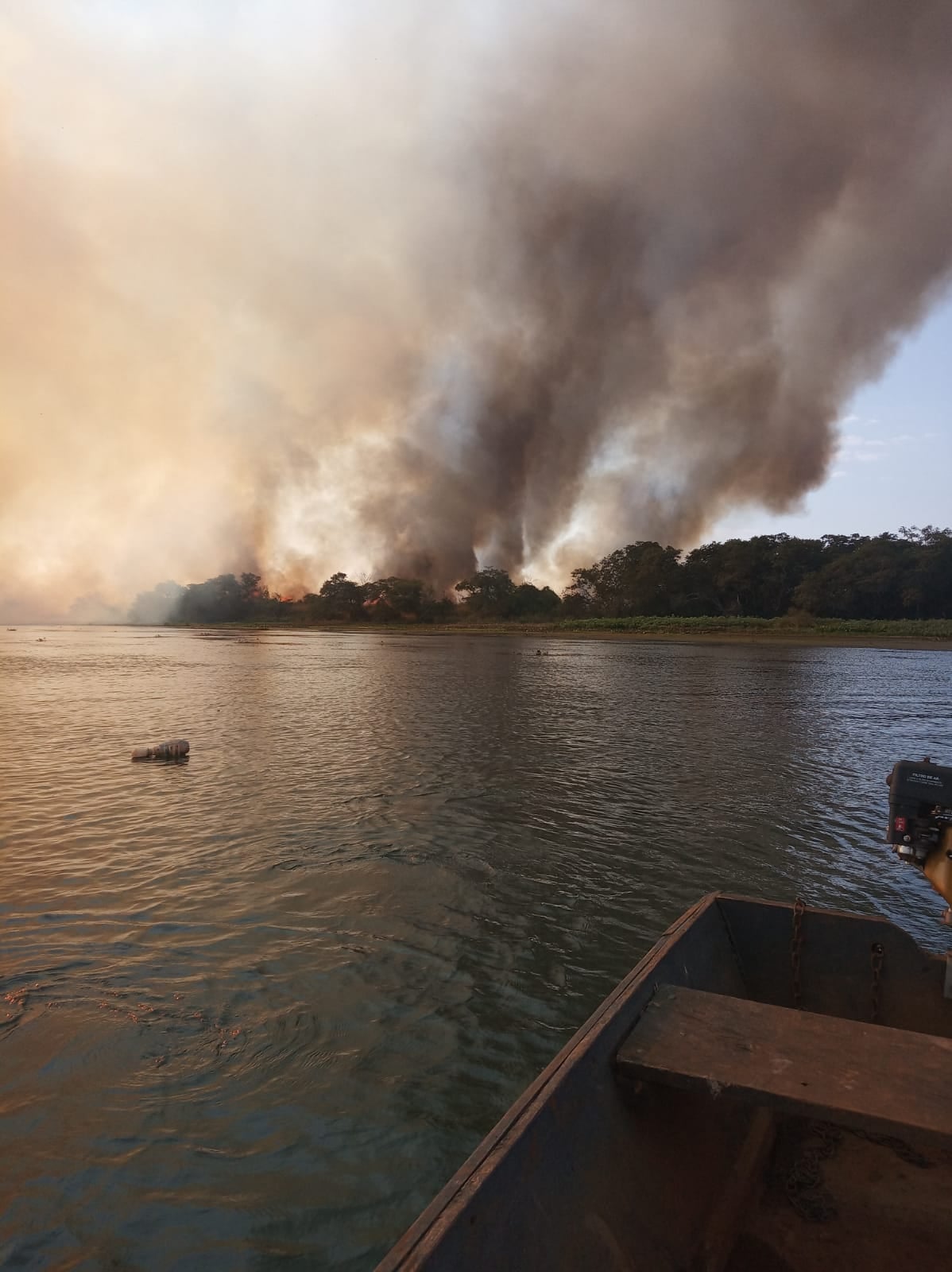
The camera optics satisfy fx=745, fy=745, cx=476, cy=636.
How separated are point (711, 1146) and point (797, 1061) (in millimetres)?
834

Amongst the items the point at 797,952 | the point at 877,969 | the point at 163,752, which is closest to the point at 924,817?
the point at 877,969

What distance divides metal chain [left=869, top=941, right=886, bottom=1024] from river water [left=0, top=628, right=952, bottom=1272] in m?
2.40

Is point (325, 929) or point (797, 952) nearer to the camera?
point (797, 952)

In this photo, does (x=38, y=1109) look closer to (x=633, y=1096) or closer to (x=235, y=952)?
(x=235, y=952)

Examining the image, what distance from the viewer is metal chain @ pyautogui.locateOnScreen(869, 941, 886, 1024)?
18.0ft

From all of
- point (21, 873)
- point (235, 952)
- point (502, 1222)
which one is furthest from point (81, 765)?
point (502, 1222)

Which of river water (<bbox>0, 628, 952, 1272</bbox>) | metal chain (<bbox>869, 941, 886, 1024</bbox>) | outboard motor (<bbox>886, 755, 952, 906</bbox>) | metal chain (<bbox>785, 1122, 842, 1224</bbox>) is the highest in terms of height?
outboard motor (<bbox>886, 755, 952, 906</bbox>)

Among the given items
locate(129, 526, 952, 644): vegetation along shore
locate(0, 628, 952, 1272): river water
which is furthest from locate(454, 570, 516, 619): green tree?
locate(0, 628, 952, 1272): river water

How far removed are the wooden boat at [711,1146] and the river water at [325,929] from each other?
173 cm

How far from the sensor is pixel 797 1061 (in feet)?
12.9

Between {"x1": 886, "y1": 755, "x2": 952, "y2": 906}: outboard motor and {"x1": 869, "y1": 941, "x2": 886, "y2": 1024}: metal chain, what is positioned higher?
{"x1": 886, "y1": 755, "x2": 952, "y2": 906}: outboard motor

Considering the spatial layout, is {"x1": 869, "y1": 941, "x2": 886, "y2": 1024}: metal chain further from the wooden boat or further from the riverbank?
the riverbank

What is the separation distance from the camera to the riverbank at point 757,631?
83.7 m

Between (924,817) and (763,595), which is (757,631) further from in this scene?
(924,817)
